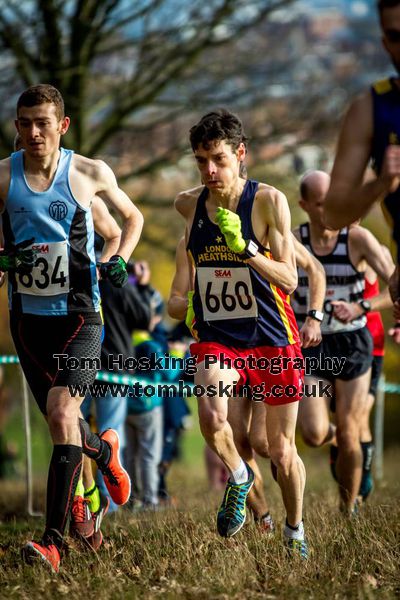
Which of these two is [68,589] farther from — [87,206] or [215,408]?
[87,206]

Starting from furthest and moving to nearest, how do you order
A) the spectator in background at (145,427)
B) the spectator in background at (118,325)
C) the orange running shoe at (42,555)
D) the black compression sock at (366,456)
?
1. the spectator in background at (145,427)
2. the spectator in background at (118,325)
3. the black compression sock at (366,456)
4. the orange running shoe at (42,555)

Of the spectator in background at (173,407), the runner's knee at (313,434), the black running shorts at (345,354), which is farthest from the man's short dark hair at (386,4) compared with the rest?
the spectator in background at (173,407)

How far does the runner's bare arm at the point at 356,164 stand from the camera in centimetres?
440

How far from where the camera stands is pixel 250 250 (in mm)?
5590

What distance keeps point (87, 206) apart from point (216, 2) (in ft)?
34.3

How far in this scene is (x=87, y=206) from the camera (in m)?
5.76

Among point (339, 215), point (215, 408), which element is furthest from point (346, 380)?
point (339, 215)

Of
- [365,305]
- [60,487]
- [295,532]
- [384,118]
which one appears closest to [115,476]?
[60,487]

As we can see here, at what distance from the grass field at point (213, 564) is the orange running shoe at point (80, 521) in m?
0.14

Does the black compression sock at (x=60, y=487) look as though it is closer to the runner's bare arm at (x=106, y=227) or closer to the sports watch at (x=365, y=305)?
the runner's bare arm at (x=106, y=227)

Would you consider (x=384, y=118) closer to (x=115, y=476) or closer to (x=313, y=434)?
(x=115, y=476)

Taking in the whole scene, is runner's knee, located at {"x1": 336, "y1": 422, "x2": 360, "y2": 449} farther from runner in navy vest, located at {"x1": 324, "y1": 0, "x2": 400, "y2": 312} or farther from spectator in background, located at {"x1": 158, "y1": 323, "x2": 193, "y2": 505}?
runner in navy vest, located at {"x1": 324, "y1": 0, "x2": 400, "y2": 312}

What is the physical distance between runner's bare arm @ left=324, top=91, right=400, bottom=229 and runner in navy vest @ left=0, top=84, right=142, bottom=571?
1696 millimetres

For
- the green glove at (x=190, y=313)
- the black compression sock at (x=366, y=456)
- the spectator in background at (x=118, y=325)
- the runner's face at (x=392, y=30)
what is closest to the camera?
the runner's face at (x=392, y=30)
